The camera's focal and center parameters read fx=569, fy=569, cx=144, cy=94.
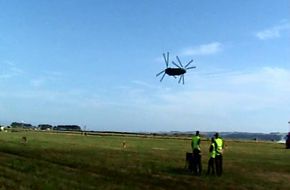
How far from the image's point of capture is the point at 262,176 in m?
30.0

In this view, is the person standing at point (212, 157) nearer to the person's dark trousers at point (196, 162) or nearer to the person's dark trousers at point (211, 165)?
the person's dark trousers at point (211, 165)

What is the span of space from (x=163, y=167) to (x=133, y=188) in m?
9.47

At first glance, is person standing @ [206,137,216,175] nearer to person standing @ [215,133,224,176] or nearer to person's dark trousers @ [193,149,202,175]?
person standing @ [215,133,224,176]

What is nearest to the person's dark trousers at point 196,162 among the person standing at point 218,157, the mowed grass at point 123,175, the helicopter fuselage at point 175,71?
the mowed grass at point 123,175

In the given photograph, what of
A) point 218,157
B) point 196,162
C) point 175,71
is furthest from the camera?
point 175,71

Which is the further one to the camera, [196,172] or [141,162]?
[141,162]

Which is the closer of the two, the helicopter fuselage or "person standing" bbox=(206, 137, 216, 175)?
"person standing" bbox=(206, 137, 216, 175)

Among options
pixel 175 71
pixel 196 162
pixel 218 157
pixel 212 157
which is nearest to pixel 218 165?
pixel 218 157

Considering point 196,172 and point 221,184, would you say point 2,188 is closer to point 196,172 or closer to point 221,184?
point 221,184

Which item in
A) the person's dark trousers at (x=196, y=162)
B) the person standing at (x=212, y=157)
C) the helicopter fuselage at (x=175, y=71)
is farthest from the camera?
the helicopter fuselage at (x=175, y=71)

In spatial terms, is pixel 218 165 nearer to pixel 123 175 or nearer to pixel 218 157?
pixel 218 157

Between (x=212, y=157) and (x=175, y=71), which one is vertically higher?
(x=175, y=71)

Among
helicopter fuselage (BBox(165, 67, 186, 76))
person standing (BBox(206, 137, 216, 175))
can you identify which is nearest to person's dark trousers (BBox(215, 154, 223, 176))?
person standing (BBox(206, 137, 216, 175))

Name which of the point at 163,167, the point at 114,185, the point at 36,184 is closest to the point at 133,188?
the point at 114,185
